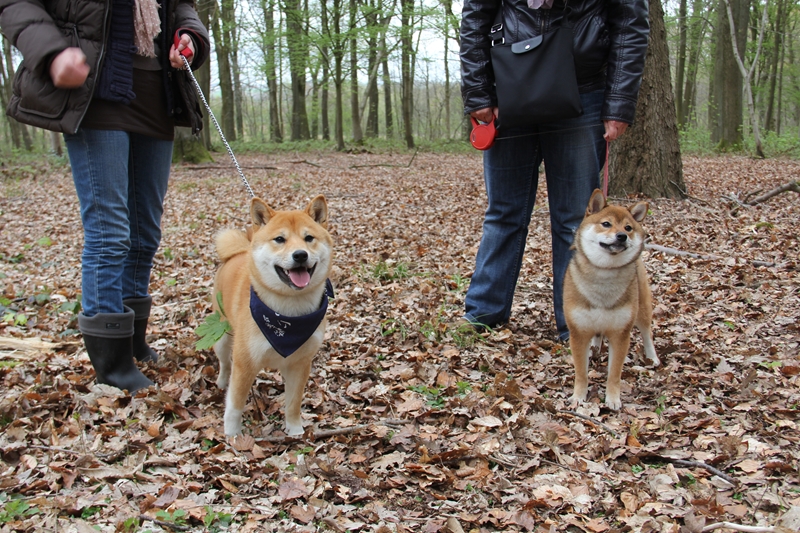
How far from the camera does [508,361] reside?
4.03 m

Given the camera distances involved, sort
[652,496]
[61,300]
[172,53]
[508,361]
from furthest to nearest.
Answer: [61,300], [508,361], [172,53], [652,496]

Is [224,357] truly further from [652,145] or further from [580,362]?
[652,145]

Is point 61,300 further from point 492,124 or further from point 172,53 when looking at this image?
point 492,124

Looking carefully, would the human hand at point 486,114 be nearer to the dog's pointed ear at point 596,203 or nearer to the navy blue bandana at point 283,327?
the dog's pointed ear at point 596,203

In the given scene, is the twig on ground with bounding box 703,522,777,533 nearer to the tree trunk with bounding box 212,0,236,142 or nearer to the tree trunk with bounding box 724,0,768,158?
the tree trunk with bounding box 724,0,768,158

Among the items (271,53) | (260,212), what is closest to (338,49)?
(271,53)

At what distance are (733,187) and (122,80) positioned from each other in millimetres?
10158

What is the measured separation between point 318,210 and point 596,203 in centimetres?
181

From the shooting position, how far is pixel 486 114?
4043mm

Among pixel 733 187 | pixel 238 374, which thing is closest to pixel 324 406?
pixel 238 374

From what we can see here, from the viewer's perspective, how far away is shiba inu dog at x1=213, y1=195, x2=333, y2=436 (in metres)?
2.88

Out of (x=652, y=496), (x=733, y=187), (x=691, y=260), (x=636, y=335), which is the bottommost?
(x=652, y=496)

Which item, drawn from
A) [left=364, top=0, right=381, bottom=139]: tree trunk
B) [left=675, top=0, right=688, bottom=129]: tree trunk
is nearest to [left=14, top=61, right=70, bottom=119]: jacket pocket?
[left=364, top=0, right=381, bottom=139]: tree trunk

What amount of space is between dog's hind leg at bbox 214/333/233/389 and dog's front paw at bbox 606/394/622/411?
7.83 feet
